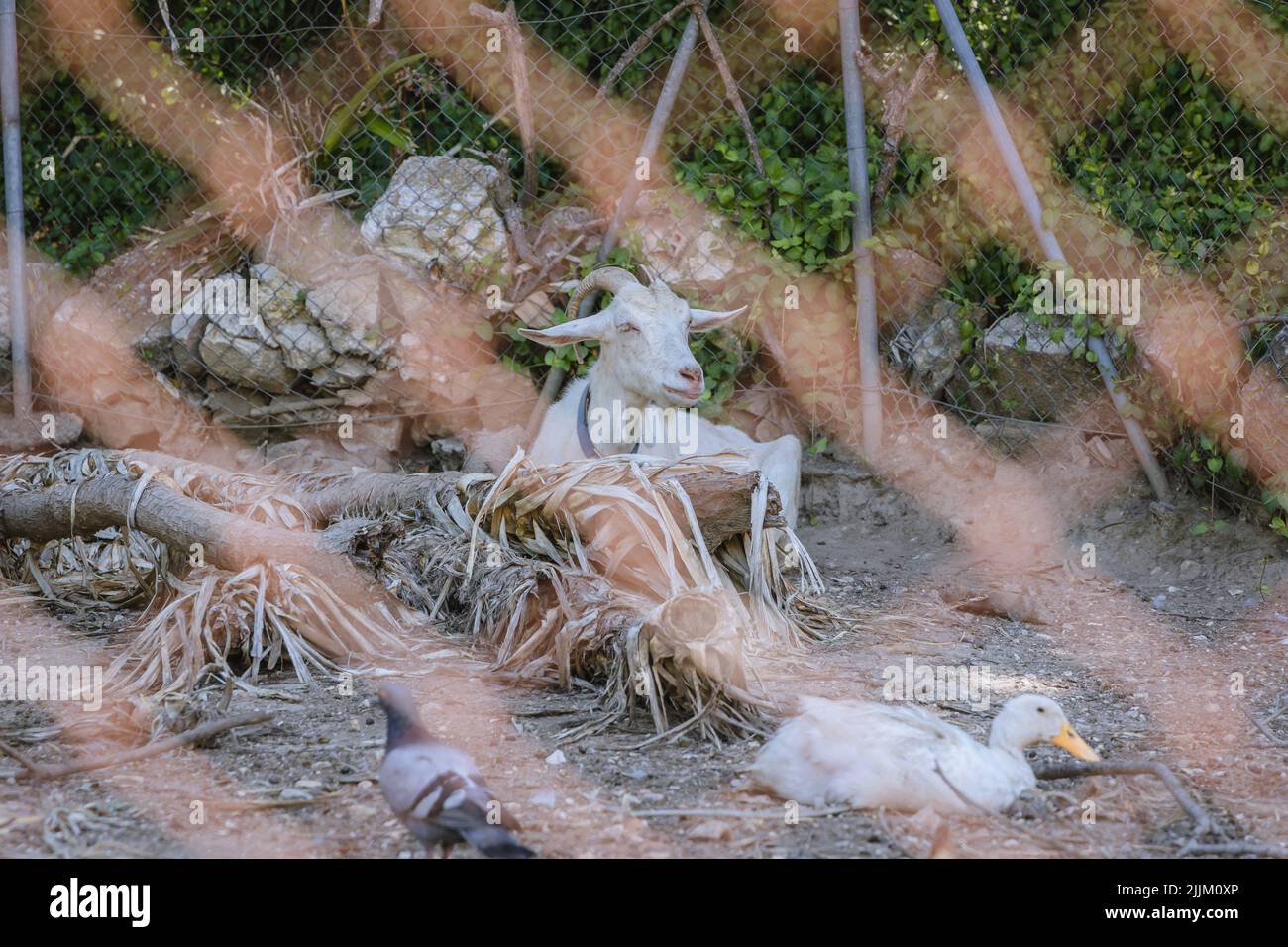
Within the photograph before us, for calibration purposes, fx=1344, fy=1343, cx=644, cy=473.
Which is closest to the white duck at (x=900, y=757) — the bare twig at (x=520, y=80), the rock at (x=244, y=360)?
the bare twig at (x=520, y=80)

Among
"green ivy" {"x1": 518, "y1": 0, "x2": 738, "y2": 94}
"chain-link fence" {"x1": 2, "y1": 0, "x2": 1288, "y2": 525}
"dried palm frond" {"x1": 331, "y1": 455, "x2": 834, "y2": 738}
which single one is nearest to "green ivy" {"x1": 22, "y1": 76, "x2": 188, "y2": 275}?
"chain-link fence" {"x1": 2, "y1": 0, "x2": 1288, "y2": 525}

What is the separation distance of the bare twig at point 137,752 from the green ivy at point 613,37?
458cm

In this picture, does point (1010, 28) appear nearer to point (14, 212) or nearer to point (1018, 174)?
point (1018, 174)

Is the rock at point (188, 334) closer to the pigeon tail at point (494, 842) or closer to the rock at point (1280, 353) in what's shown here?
the pigeon tail at point (494, 842)

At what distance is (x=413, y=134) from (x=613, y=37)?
Result: 1248 mm

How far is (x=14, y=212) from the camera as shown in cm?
688

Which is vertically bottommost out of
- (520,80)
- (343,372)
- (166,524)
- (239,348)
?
(166,524)

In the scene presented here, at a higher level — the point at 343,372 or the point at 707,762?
the point at 343,372

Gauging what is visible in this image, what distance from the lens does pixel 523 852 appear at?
255cm

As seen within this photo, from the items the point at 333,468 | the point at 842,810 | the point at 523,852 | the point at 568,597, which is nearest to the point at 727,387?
the point at 333,468

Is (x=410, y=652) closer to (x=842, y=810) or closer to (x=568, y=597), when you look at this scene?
(x=568, y=597)

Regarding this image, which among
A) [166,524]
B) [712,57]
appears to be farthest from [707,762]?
[712,57]

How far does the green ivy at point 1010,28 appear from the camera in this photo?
21.8 feet

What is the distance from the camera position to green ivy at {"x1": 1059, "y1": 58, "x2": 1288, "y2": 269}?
6176mm
